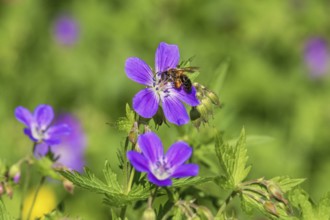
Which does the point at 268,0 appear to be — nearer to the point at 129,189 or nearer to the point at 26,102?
the point at 26,102

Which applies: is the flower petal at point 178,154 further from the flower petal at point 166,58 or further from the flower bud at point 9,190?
the flower bud at point 9,190

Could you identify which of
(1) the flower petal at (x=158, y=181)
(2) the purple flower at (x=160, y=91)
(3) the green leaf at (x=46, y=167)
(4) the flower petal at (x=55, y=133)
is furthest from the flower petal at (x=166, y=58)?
(3) the green leaf at (x=46, y=167)

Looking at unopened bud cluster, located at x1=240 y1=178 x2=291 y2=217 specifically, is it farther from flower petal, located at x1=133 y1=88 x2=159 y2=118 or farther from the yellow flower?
the yellow flower

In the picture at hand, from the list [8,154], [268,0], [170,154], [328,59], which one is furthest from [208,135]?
[328,59]

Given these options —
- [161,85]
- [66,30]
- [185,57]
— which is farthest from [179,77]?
[66,30]

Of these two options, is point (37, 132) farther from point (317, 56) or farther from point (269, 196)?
point (317, 56)

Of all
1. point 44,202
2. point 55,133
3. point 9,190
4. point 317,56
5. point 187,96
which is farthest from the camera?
point 317,56
